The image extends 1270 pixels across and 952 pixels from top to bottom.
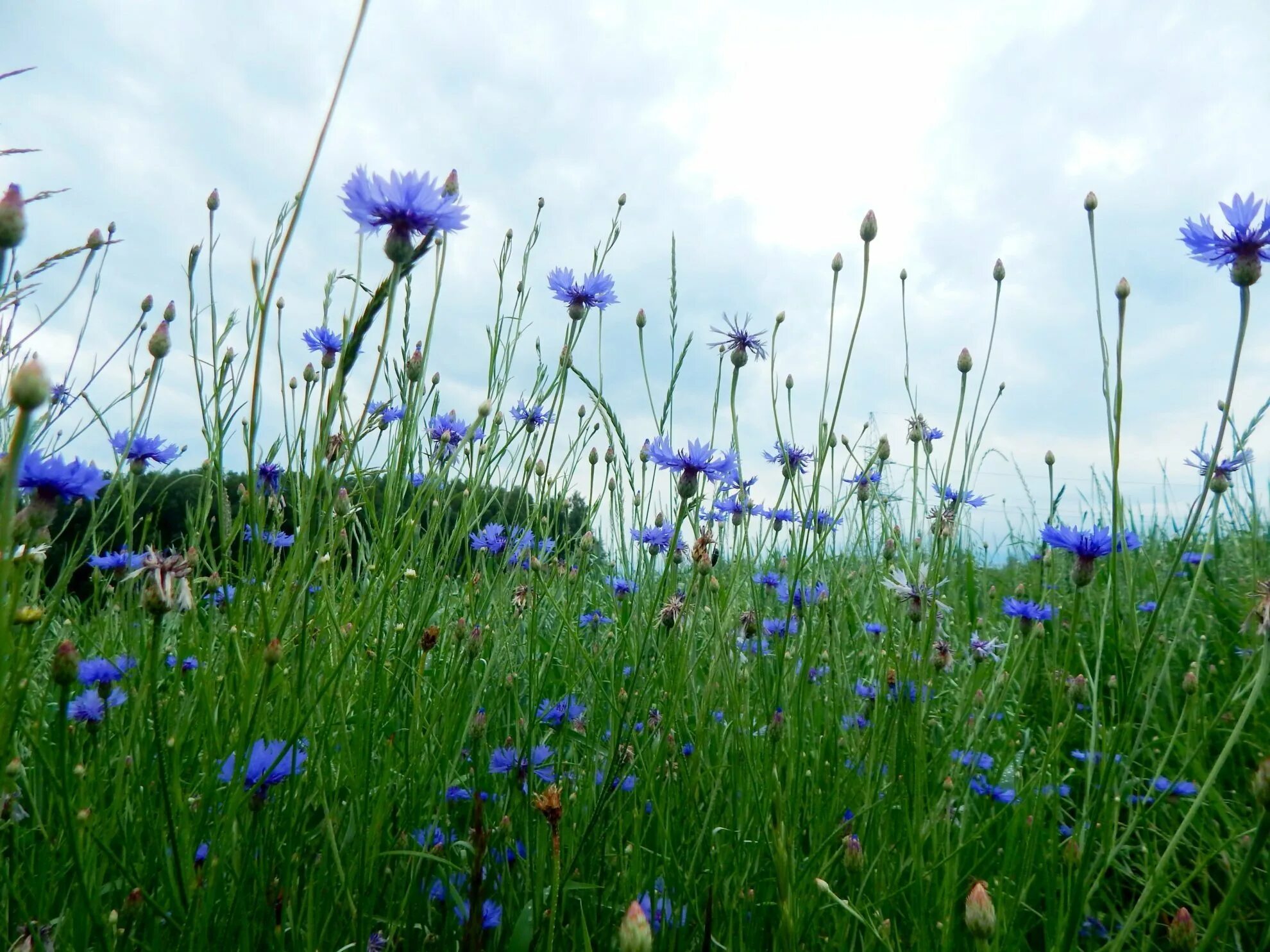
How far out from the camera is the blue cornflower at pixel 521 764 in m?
1.47

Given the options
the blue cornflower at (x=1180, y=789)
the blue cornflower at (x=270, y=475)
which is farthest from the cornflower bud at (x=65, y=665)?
the blue cornflower at (x=1180, y=789)

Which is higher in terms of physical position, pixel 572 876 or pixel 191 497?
pixel 191 497

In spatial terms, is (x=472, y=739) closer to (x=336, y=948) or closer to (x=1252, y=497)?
(x=336, y=948)

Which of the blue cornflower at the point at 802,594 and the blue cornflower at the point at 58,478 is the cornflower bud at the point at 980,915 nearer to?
the blue cornflower at the point at 802,594

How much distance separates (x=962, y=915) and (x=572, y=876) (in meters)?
0.65

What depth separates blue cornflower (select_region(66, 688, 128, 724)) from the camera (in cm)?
141

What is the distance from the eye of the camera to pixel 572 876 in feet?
4.24

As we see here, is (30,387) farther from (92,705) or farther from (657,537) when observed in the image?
(657,537)

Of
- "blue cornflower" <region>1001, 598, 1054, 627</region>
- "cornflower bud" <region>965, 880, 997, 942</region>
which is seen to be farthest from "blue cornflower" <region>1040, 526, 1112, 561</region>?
"cornflower bud" <region>965, 880, 997, 942</region>

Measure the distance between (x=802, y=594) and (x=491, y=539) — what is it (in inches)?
42.1

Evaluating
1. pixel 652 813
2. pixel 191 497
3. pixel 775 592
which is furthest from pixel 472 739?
pixel 191 497

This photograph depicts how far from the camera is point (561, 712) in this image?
1719mm

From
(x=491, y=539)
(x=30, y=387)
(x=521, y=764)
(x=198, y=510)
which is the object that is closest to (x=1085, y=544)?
(x=521, y=764)

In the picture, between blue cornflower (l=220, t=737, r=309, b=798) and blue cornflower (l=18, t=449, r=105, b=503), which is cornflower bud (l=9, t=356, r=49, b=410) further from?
blue cornflower (l=220, t=737, r=309, b=798)
